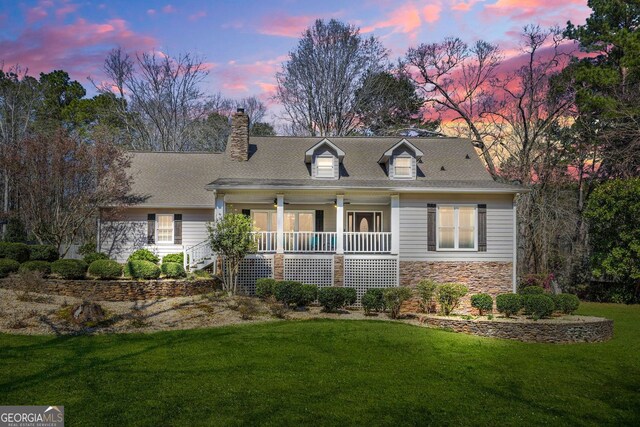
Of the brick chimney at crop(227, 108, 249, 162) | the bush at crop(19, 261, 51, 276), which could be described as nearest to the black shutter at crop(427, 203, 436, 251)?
the brick chimney at crop(227, 108, 249, 162)

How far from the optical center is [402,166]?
70.2 feet

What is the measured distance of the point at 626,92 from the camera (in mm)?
26094

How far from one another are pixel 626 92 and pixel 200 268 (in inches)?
865

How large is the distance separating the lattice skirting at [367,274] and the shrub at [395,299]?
3578mm

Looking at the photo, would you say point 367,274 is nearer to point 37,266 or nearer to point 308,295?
point 308,295

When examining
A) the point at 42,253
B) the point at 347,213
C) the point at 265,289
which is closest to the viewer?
the point at 265,289

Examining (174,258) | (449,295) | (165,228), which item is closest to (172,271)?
(174,258)

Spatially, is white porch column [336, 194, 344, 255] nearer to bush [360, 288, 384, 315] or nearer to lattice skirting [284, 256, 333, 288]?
lattice skirting [284, 256, 333, 288]

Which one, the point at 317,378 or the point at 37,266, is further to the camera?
the point at 37,266

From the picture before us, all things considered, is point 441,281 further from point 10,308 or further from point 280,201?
point 10,308

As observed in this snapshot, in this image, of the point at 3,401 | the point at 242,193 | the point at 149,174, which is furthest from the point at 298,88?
the point at 3,401

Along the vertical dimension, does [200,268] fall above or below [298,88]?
below

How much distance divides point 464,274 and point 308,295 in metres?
6.85

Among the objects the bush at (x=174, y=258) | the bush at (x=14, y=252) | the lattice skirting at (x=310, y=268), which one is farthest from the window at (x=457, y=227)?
the bush at (x=14, y=252)
